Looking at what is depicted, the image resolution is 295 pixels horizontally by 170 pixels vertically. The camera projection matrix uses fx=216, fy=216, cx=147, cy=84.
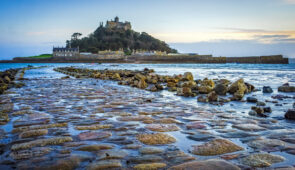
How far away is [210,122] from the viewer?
3.78 meters

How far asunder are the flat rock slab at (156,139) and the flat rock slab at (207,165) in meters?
0.71

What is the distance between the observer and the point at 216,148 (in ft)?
8.30

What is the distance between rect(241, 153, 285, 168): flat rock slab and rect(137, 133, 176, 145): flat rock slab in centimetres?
93

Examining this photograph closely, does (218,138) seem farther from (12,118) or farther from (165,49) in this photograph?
(165,49)

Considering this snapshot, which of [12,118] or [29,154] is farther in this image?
[12,118]

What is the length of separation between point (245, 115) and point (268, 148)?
197 centimetres

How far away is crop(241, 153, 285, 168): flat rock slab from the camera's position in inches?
82.4

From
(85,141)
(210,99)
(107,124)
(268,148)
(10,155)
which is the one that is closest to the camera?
(10,155)

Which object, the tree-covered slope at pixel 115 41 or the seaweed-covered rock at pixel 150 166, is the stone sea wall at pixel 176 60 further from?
the seaweed-covered rock at pixel 150 166

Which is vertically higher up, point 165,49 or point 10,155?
point 165,49

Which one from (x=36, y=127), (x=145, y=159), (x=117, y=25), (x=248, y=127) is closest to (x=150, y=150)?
(x=145, y=159)

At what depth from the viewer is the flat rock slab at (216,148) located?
2421 millimetres

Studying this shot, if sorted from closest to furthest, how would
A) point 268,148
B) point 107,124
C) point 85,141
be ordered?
point 268,148, point 85,141, point 107,124

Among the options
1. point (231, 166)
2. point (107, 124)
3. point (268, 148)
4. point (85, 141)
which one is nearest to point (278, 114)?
point (268, 148)
